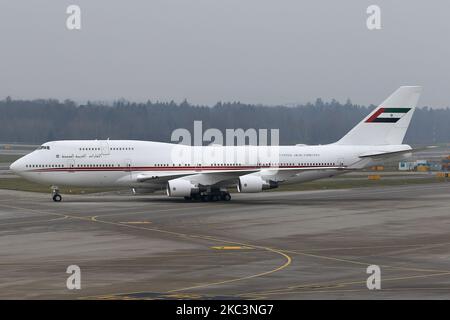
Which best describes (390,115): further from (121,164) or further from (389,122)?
(121,164)

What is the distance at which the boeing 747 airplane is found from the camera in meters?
56.1

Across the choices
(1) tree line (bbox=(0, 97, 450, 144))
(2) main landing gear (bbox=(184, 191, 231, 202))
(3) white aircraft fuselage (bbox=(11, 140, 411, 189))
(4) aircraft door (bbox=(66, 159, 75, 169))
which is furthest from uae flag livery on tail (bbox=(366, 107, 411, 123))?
(1) tree line (bbox=(0, 97, 450, 144))

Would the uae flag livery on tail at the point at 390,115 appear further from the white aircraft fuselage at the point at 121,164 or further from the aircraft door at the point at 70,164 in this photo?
the aircraft door at the point at 70,164

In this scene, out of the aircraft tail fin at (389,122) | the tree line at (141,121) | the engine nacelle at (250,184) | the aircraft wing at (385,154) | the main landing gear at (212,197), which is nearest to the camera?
the engine nacelle at (250,184)

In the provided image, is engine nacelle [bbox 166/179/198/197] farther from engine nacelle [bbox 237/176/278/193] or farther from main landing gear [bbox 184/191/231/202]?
engine nacelle [bbox 237/176/278/193]

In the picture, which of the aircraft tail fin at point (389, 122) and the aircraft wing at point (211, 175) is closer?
the aircraft wing at point (211, 175)

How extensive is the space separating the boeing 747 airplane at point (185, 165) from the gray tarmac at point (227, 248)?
4.94ft

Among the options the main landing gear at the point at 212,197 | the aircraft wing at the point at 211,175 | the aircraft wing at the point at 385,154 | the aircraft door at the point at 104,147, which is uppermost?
the aircraft door at the point at 104,147

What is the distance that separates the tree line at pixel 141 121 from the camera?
125375mm

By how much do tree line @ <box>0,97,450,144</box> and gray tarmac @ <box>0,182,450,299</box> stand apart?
67.6 meters

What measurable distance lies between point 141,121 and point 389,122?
73.7 m

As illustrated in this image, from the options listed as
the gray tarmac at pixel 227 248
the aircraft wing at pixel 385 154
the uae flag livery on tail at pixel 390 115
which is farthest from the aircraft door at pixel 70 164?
the uae flag livery on tail at pixel 390 115
